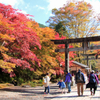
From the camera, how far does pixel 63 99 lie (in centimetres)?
722

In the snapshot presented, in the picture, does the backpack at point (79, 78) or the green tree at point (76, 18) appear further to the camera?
the green tree at point (76, 18)

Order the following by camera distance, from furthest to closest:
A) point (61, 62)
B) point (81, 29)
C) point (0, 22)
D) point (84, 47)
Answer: point (81, 29) < point (61, 62) < point (84, 47) < point (0, 22)

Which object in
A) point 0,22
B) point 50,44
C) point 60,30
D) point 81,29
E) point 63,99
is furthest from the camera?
point 60,30

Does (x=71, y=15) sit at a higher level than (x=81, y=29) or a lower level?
higher

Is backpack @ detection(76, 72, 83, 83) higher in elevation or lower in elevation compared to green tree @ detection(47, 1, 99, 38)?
lower

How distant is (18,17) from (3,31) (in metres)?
1.82

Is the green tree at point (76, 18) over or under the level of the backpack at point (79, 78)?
over

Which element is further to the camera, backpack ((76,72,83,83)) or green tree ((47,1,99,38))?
green tree ((47,1,99,38))

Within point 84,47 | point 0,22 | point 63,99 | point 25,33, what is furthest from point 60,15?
point 63,99

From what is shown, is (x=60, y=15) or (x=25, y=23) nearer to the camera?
(x=25, y=23)

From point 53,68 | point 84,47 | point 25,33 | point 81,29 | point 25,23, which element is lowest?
point 53,68

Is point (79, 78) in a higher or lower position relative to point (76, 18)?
lower

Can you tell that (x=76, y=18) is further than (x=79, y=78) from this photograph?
Yes

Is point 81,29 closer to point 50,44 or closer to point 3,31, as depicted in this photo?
point 50,44
